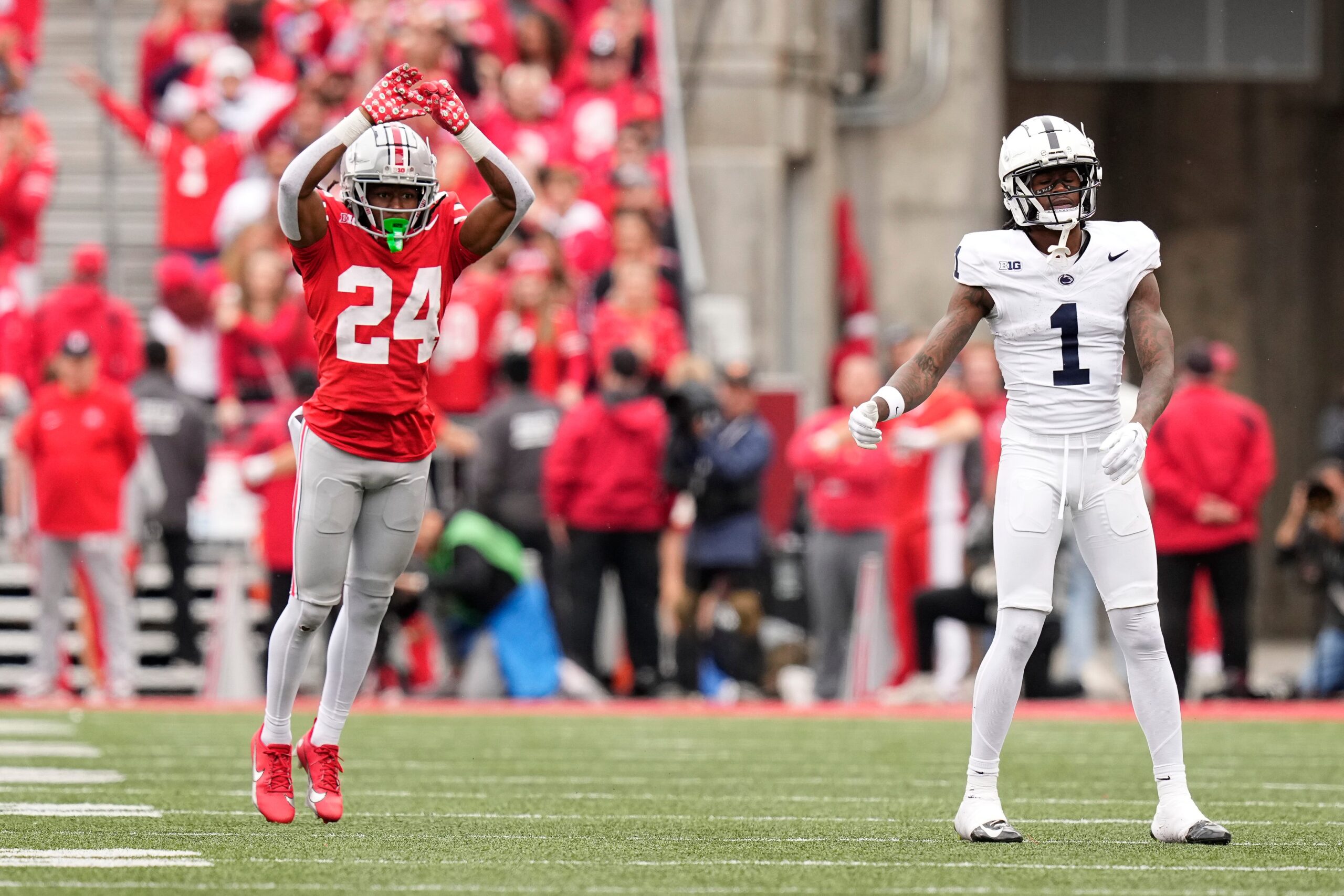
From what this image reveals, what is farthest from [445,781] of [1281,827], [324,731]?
[1281,827]

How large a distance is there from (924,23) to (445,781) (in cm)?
1372

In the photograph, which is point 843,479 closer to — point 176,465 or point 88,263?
point 176,465

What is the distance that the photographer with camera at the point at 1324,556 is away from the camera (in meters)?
13.3

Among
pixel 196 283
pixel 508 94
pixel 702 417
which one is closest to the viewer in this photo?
pixel 702 417

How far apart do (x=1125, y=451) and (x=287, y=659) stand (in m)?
2.57

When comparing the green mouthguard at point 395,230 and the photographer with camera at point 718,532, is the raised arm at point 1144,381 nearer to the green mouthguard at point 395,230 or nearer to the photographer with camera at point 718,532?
the green mouthguard at point 395,230

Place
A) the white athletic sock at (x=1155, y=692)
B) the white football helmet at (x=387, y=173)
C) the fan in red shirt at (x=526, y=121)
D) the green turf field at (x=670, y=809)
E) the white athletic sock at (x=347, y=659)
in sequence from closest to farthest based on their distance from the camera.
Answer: the green turf field at (x=670, y=809), the white athletic sock at (x=1155, y=692), the white football helmet at (x=387, y=173), the white athletic sock at (x=347, y=659), the fan in red shirt at (x=526, y=121)

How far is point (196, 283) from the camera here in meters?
14.9

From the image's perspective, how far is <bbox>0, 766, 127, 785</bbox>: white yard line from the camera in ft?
27.6

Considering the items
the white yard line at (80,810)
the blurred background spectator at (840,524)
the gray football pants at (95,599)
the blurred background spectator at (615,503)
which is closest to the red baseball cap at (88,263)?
the gray football pants at (95,599)

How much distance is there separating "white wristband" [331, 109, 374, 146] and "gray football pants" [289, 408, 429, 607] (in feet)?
2.87

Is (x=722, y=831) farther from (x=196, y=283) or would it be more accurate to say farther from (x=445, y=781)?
(x=196, y=283)

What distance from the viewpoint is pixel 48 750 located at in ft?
32.4

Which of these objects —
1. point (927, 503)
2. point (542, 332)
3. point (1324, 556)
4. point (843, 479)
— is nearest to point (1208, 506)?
point (1324, 556)
